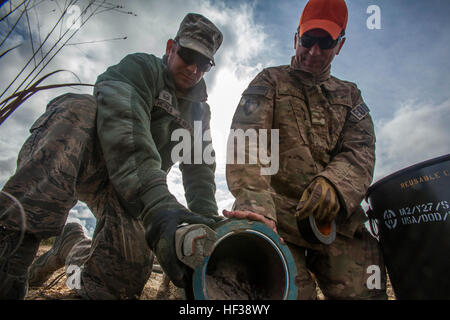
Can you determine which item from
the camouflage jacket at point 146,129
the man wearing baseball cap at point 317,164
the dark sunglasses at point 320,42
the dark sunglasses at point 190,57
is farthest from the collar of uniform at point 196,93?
the dark sunglasses at point 320,42

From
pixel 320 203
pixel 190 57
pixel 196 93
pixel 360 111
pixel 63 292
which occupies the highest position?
pixel 190 57

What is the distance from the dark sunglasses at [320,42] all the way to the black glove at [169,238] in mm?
1571

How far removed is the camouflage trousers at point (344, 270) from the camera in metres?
1.54

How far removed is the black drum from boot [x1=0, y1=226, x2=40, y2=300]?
188 centimetres

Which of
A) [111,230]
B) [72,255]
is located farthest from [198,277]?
[72,255]

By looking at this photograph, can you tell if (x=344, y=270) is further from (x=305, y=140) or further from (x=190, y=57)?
(x=190, y=57)

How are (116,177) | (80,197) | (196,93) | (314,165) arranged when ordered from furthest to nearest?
(196,93) < (80,197) < (314,165) < (116,177)

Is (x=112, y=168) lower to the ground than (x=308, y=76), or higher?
lower

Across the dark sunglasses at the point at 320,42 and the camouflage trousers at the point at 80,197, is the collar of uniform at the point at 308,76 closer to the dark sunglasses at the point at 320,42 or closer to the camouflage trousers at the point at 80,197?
the dark sunglasses at the point at 320,42

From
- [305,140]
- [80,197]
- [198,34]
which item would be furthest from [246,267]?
[198,34]

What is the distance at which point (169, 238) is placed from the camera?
879mm

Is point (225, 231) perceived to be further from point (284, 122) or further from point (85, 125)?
point (284, 122)

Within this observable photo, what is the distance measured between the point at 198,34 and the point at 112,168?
1.38 metres

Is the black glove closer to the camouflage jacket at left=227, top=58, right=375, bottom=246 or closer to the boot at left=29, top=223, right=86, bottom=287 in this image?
the camouflage jacket at left=227, top=58, right=375, bottom=246
